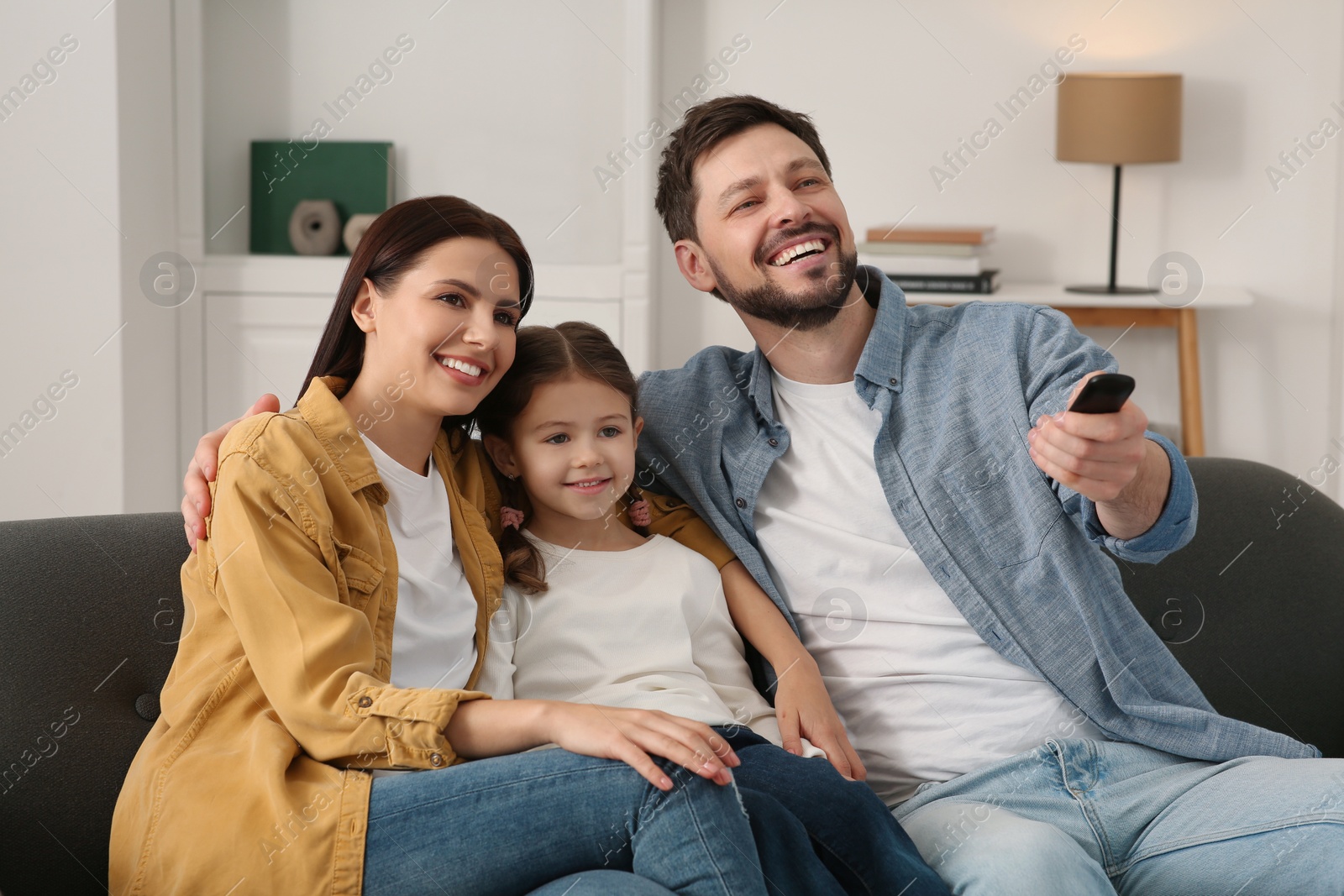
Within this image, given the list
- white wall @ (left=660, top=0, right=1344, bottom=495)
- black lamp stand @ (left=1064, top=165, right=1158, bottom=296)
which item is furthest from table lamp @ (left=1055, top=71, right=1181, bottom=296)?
white wall @ (left=660, top=0, right=1344, bottom=495)

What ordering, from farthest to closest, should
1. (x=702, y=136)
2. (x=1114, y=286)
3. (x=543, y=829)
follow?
1. (x=1114, y=286)
2. (x=702, y=136)
3. (x=543, y=829)

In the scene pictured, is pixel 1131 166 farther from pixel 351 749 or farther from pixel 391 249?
pixel 351 749

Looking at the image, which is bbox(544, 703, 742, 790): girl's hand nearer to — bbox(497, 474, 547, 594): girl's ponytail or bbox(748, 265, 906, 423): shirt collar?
bbox(497, 474, 547, 594): girl's ponytail

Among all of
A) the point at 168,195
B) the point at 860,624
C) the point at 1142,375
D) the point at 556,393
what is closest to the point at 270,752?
the point at 556,393

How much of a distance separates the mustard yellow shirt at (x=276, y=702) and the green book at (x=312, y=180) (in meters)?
2.51

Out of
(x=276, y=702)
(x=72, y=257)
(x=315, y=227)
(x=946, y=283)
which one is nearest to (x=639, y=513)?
(x=276, y=702)

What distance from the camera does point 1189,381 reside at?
3189 millimetres

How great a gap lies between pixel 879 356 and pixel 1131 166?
90.6 inches

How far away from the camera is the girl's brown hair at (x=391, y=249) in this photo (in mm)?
1385

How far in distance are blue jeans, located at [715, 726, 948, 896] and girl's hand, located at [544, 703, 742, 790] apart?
0.07 metres

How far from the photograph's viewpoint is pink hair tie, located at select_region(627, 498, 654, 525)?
1525 millimetres

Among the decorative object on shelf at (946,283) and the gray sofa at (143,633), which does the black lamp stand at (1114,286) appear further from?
the gray sofa at (143,633)

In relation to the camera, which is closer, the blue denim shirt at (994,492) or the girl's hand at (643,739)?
the girl's hand at (643,739)

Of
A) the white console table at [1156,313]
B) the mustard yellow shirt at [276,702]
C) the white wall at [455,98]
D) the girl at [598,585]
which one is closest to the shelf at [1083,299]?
the white console table at [1156,313]
